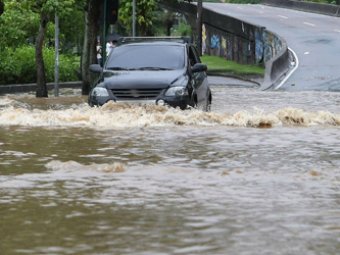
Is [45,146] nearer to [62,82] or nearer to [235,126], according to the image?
[235,126]

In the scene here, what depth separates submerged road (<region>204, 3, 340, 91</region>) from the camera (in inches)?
1398

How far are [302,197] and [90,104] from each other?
9555 millimetres

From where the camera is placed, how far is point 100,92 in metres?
17.8

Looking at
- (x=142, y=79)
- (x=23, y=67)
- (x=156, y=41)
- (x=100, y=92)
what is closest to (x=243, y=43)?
(x=23, y=67)

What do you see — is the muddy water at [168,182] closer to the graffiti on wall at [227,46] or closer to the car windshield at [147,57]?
the car windshield at [147,57]

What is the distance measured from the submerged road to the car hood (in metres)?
15.9

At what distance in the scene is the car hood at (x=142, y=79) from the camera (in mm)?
17422

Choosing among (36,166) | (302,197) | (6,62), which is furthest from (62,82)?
(302,197)

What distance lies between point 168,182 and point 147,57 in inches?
356

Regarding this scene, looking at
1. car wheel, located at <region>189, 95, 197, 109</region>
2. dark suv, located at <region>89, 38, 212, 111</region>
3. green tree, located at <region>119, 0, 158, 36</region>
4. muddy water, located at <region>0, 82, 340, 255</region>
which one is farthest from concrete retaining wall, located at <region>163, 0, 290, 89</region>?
muddy water, located at <region>0, 82, 340, 255</region>

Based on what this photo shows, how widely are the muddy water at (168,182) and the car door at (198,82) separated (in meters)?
1.49

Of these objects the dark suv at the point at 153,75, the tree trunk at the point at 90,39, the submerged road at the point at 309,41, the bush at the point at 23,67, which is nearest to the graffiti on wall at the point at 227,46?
the submerged road at the point at 309,41

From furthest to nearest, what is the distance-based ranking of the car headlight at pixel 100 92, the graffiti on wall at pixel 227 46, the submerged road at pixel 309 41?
the graffiti on wall at pixel 227 46 → the submerged road at pixel 309 41 → the car headlight at pixel 100 92

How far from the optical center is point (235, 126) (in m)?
16.6
